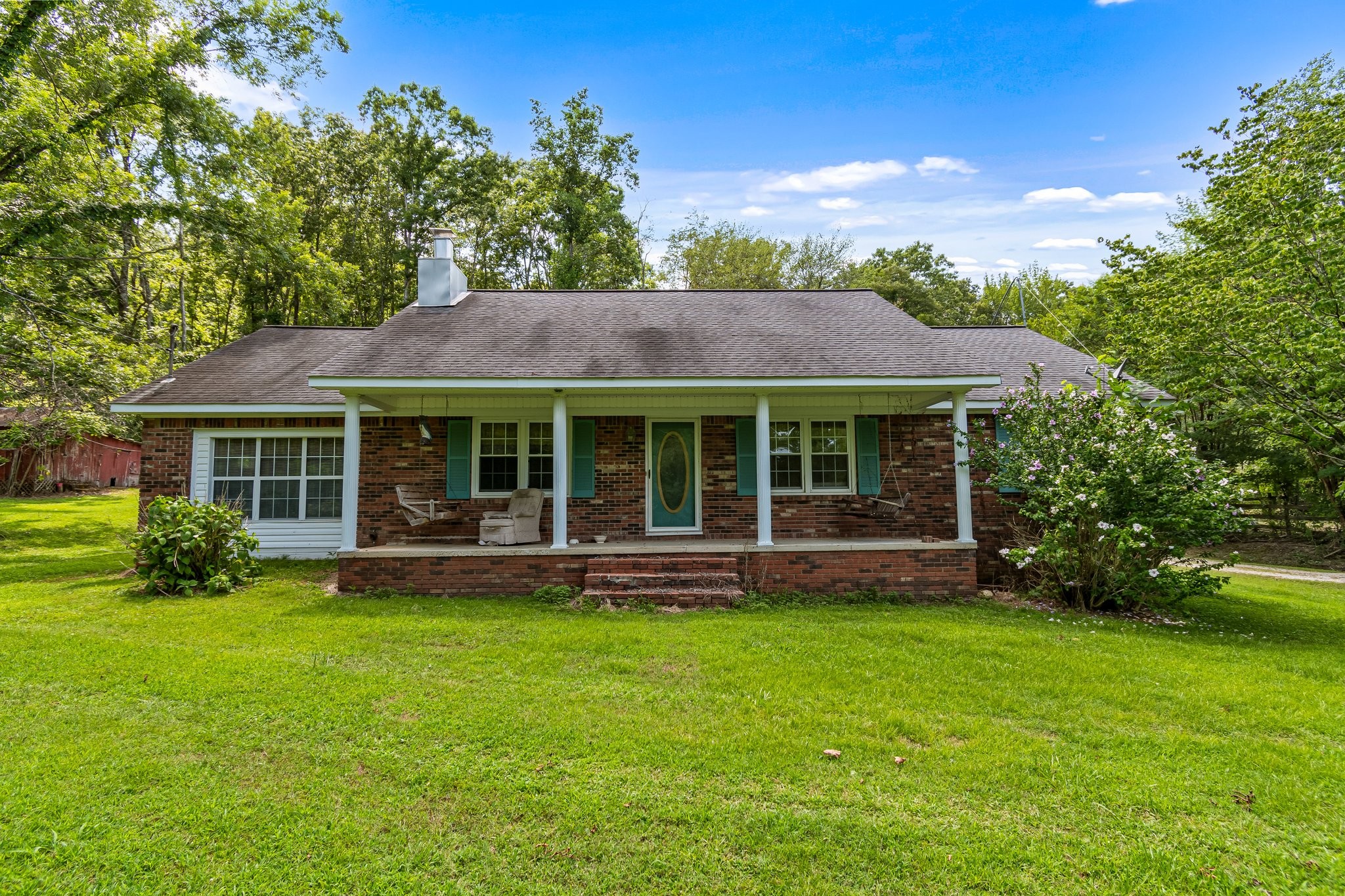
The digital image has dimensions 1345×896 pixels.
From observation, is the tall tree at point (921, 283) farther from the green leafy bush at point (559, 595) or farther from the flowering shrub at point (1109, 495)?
the green leafy bush at point (559, 595)

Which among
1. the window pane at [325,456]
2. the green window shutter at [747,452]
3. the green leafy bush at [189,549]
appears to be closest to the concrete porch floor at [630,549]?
the green window shutter at [747,452]

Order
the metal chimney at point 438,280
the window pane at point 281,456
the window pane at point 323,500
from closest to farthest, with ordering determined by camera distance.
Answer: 1. the window pane at point 281,456
2. the window pane at point 323,500
3. the metal chimney at point 438,280

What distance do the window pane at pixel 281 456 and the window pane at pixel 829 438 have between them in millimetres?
8926

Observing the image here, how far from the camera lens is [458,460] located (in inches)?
377

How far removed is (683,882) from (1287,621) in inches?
340

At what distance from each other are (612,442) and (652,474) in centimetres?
85

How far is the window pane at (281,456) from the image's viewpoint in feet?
34.1

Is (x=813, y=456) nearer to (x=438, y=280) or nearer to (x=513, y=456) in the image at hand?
(x=513, y=456)

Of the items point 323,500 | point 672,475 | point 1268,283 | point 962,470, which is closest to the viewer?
point 962,470

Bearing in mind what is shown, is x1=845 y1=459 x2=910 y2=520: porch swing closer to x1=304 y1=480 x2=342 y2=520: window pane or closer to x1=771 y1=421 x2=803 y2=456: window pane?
x1=771 y1=421 x2=803 y2=456: window pane

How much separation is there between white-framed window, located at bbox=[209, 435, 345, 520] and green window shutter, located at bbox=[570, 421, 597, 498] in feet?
13.6

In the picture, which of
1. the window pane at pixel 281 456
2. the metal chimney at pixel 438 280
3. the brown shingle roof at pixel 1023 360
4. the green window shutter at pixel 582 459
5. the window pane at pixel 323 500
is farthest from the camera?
the metal chimney at pixel 438 280

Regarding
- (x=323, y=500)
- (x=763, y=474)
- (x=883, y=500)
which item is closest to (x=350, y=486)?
Result: (x=323, y=500)

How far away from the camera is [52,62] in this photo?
1209cm
